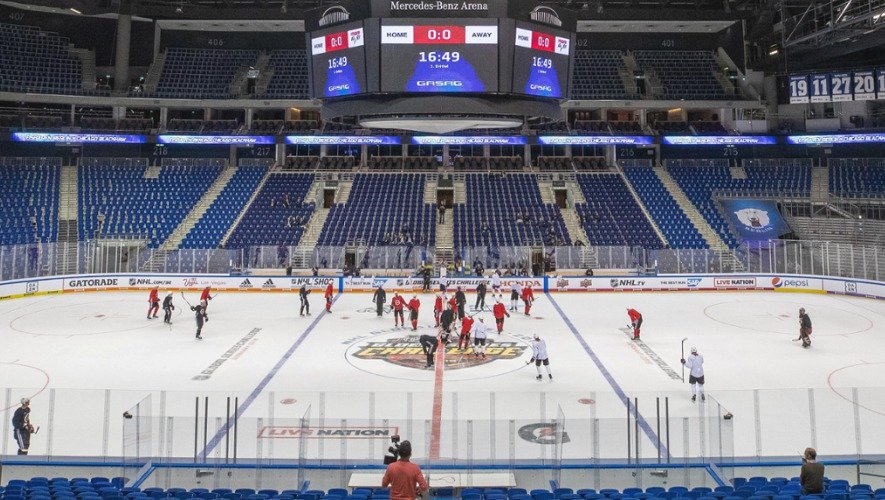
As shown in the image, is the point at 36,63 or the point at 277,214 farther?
the point at 36,63

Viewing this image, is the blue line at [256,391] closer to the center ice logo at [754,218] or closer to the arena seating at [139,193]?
the arena seating at [139,193]

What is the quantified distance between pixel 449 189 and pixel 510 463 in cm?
3807

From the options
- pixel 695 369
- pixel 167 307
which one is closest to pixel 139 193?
pixel 167 307

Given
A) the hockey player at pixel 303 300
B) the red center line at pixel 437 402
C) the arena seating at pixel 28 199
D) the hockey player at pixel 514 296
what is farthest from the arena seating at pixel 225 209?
the red center line at pixel 437 402

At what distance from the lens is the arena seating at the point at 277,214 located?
39312 mm

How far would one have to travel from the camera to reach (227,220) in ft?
136

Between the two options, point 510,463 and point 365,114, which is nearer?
point 510,463

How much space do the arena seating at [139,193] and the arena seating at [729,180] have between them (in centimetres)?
3556

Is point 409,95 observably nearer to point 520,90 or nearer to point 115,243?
point 520,90

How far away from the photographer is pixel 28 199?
40.2 meters

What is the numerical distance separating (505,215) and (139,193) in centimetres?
2540

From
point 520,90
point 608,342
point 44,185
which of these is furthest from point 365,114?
point 44,185

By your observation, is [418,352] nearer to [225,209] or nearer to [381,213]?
[381,213]

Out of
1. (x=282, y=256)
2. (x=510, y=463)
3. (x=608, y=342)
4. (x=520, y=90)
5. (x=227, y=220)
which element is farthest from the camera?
(x=227, y=220)
